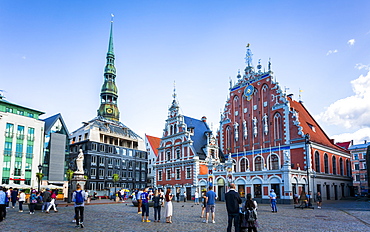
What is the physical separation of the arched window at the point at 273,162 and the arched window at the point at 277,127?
2536 mm

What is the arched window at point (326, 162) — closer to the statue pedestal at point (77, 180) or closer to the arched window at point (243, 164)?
the arched window at point (243, 164)

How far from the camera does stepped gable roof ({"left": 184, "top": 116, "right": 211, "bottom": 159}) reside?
48.5m

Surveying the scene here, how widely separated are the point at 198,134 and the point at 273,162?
13.6m

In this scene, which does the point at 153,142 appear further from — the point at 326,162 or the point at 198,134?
the point at 326,162

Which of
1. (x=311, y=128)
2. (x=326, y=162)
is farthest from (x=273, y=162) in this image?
(x=311, y=128)

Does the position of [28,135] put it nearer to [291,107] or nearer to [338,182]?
[291,107]

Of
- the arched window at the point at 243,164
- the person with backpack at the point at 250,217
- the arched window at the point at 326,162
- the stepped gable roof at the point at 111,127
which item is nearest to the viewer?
the person with backpack at the point at 250,217

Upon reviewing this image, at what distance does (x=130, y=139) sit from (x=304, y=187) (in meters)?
48.4

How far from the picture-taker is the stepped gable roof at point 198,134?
48.5 metres

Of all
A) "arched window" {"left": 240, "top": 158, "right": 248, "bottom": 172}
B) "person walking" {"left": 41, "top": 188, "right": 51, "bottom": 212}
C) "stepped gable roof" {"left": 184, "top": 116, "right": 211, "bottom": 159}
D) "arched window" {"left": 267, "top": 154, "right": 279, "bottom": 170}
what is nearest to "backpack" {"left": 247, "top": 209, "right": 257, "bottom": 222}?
"person walking" {"left": 41, "top": 188, "right": 51, "bottom": 212}

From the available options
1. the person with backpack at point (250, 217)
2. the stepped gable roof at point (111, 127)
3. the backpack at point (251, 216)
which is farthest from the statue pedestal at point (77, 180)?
the stepped gable roof at point (111, 127)

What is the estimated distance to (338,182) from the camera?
45406mm

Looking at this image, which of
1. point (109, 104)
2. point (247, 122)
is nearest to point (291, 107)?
point (247, 122)

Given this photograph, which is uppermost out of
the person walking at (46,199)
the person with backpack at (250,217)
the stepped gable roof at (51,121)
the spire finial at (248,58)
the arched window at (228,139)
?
the spire finial at (248,58)
